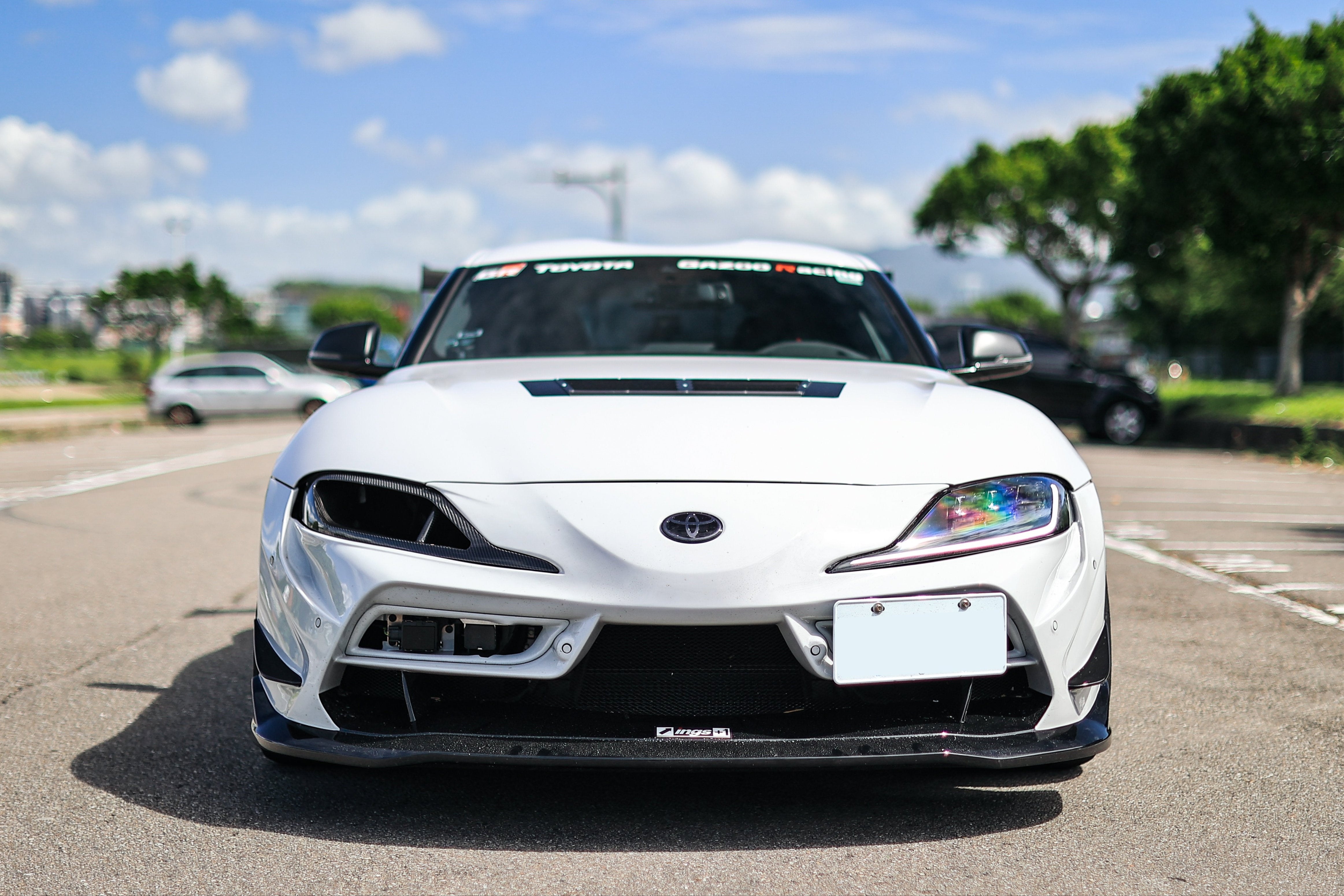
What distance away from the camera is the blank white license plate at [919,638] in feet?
8.57

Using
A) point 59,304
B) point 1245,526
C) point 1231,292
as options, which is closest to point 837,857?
point 1245,526

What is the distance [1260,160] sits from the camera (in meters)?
17.5

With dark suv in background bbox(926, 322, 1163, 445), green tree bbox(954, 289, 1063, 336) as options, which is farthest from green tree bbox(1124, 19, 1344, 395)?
green tree bbox(954, 289, 1063, 336)

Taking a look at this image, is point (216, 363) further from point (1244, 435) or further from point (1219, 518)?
point (1219, 518)

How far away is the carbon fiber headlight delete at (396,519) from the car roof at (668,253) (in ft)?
6.09

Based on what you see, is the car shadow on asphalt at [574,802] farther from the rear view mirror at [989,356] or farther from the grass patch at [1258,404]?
the grass patch at [1258,404]

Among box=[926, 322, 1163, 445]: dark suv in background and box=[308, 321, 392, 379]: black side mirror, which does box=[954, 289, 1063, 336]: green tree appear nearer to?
box=[926, 322, 1163, 445]: dark suv in background

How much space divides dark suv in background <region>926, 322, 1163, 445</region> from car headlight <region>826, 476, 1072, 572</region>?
1619 centimetres

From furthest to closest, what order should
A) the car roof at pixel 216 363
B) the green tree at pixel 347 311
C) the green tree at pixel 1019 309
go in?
the green tree at pixel 347 311, the green tree at pixel 1019 309, the car roof at pixel 216 363

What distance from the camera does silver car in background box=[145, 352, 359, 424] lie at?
2609cm

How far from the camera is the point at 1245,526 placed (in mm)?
8555

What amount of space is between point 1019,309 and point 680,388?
13681 cm

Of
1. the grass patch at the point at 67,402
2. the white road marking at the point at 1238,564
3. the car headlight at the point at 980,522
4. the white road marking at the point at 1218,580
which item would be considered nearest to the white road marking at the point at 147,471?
the white road marking at the point at 1218,580

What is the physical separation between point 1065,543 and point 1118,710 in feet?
4.69
